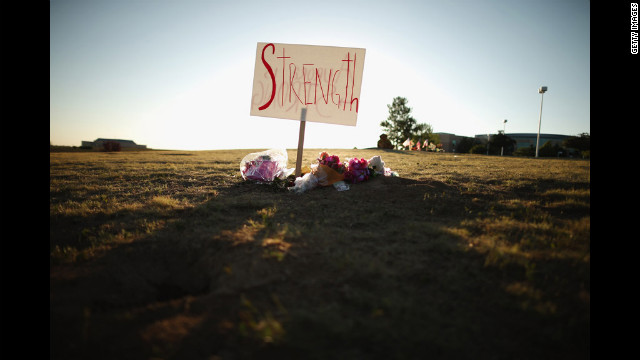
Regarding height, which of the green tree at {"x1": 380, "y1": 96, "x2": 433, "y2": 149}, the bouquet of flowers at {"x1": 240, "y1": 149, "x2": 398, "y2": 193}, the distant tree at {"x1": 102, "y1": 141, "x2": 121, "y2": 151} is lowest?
the bouquet of flowers at {"x1": 240, "y1": 149, "x2": 398, "y2": 193}

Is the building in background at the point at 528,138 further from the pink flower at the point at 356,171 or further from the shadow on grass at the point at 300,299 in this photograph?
the shadow on grass at the point at 300,299

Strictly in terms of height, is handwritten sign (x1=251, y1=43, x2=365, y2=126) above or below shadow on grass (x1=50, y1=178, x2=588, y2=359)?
above

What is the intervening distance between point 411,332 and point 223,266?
1.47 meters

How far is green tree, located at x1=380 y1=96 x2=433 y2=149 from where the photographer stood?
4714 centimetres

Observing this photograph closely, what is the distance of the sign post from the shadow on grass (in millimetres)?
2598

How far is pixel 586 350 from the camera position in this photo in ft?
5.11

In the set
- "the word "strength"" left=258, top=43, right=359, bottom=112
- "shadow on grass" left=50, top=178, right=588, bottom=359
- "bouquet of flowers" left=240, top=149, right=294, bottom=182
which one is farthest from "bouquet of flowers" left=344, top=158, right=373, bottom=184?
"shadow on grass" left=50, top=178, right=588, bottom=359

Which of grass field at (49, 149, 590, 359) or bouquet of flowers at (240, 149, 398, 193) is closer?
grass field at (49, 149, 590, 359)

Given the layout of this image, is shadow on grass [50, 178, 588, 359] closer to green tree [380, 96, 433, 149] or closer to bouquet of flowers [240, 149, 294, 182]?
bouquet of flowers [240, 149, 294, 182]

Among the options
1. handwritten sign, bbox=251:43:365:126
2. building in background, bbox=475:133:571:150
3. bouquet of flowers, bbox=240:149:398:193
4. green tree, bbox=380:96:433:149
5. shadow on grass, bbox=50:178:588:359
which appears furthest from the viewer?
building in background, bbox=475:133:571:150

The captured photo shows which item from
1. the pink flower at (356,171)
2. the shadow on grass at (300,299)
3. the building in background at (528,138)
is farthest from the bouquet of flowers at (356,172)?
the building in background at (528,138)
